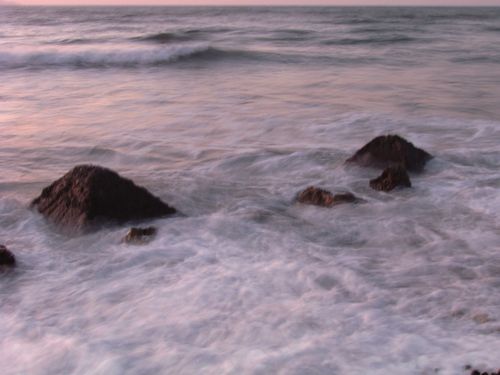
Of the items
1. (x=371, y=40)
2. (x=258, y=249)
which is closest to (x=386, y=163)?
(x=258, y=249)

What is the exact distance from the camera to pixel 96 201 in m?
4.53

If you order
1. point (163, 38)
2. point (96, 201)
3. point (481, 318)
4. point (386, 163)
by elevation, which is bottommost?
point (481, 318)

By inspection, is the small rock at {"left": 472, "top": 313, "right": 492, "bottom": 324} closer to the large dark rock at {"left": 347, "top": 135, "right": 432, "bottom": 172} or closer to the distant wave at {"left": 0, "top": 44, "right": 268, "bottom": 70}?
the large dark rock at {"left": 347, "top": 135, "right": 432, "bottom": 172}

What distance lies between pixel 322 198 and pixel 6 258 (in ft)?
8.03

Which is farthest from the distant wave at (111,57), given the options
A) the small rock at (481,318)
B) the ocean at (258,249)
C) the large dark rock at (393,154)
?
the small rock at (481,318)

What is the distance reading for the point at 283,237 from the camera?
4.36 meters

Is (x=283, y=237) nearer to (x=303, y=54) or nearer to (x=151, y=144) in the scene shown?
(x=151, y=144)

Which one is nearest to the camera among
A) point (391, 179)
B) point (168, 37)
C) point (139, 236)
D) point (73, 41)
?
point (139, 236)

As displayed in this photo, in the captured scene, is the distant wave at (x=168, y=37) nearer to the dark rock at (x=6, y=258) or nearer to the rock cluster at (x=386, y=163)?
the rock cluster at (x=386, y=163)

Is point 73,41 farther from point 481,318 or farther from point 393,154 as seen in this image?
point 481,318

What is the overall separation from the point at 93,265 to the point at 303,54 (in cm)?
1665

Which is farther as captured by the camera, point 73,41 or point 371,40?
point 73,41

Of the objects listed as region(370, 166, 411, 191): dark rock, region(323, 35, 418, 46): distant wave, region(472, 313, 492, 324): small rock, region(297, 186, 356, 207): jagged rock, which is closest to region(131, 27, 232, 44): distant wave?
region(323, 35, 418, 46): distant wave

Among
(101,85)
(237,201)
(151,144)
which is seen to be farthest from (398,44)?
(237,201)
